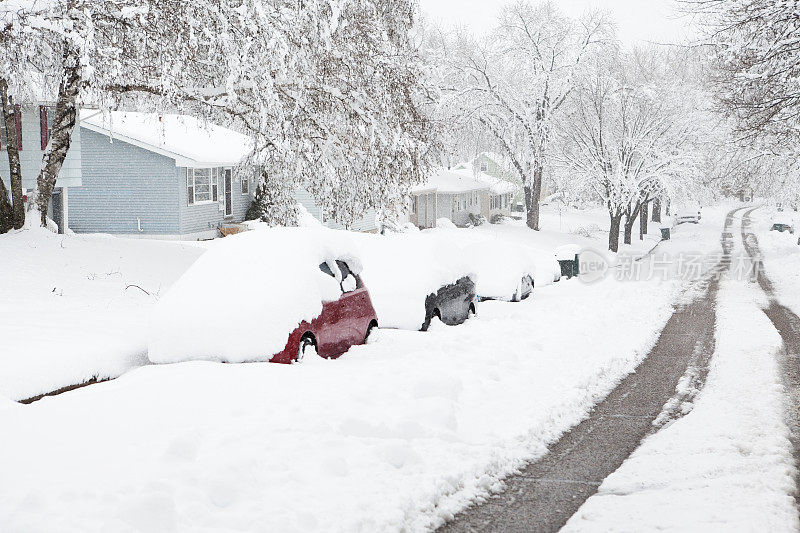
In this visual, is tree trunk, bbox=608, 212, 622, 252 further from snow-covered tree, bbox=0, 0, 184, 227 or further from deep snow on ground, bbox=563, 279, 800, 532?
deep snow on ground, bbox=563, 279, 800, 532

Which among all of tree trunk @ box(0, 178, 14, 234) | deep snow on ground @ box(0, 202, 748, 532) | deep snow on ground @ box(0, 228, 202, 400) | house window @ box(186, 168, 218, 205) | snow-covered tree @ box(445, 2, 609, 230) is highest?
snow-covered tree @ box(445, 2, 609, 230)

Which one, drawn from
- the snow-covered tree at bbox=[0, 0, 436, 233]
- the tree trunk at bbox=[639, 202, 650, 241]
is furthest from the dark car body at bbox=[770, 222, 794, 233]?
the snow-covered tree at bbox=[0, 0, 436, 233]

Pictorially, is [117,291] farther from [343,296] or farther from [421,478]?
[421,478]

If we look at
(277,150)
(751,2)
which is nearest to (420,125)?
(277,150)

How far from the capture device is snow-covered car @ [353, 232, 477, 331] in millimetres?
13195

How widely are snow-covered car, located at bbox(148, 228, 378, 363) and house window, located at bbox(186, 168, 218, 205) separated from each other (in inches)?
819

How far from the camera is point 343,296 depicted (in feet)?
34.5

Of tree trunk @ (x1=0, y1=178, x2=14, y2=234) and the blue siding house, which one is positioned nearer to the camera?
tree trunk @ (x1=0, y1=178, x2=14, y2=234)

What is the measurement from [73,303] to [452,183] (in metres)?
42.6

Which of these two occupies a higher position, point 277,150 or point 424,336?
point 277,150

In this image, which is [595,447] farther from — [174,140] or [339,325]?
[174,140]

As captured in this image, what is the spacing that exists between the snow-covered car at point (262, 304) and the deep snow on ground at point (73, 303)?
328mm

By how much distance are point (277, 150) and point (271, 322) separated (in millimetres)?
8550

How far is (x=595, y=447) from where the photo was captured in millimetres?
7508
